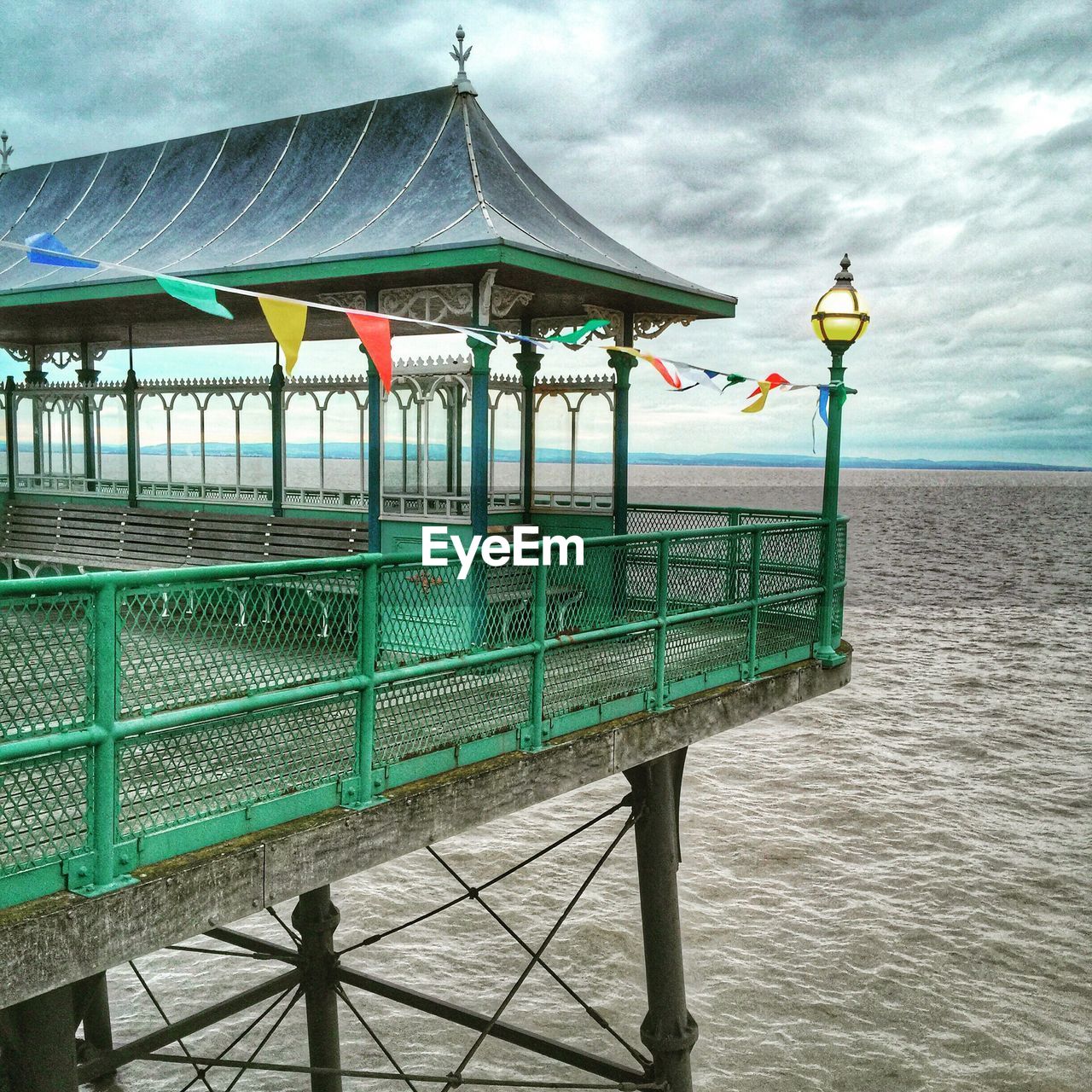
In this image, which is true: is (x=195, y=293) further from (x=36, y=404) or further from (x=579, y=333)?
(x=36, y=404)

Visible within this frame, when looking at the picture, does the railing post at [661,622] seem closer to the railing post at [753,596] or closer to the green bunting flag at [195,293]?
the railing post at [753,596]

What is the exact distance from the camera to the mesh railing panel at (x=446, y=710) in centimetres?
566

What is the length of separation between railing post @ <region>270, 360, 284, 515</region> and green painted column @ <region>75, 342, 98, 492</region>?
300 centimetres

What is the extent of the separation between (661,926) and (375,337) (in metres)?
5.36

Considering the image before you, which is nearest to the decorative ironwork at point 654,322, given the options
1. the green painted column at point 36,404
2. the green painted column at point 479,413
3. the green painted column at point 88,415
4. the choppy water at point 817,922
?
the green painted column at point 479,413

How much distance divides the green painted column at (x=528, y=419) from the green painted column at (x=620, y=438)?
73 cm

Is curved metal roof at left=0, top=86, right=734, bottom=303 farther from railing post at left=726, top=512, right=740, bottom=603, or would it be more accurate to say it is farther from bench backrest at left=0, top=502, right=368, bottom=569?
bench backrest at left=0, top=502, right=368, bottom=569

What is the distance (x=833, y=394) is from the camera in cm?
916

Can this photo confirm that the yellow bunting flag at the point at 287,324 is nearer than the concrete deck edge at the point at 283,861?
No

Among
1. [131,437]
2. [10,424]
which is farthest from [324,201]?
[10,424]

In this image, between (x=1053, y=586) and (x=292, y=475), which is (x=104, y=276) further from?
(x=1053, y=586)
